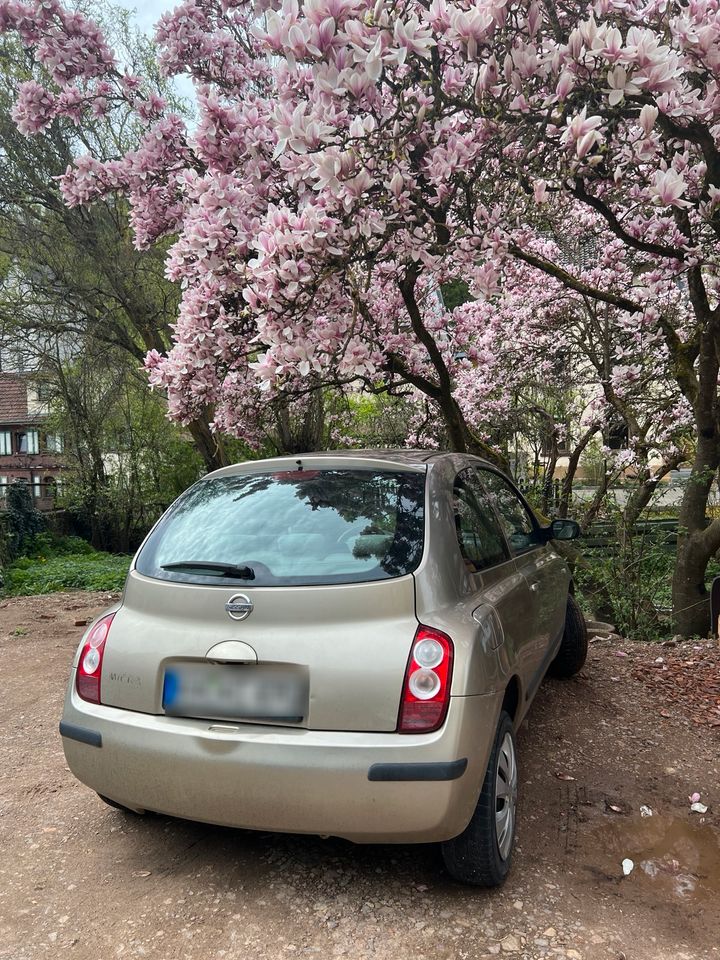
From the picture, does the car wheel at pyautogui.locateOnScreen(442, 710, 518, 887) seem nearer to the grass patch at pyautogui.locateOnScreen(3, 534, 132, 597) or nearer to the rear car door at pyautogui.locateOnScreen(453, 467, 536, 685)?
the rear car door at pyautogui.locateOnScreen(453, 467, 536, 685)

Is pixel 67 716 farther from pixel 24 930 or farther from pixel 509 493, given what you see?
pixel 509 493

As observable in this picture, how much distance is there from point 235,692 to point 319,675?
1.07 ft

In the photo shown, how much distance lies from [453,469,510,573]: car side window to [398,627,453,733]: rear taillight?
0.57 meters

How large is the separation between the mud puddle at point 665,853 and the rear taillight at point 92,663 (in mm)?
2140

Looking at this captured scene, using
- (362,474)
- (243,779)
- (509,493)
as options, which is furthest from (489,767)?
(509,493)

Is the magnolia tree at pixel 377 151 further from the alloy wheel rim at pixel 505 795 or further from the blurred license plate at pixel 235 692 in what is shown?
the alloy wheel rim at pixel 505 795

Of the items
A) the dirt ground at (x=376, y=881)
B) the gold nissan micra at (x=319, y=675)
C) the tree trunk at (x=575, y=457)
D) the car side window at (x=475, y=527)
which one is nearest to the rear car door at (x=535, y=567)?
the car side window at (x=475, y=527)

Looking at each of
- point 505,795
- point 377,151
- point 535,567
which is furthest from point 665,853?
point 377,151

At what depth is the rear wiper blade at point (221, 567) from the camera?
280cm

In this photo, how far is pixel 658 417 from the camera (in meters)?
10.8

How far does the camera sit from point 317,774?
96.2 inches

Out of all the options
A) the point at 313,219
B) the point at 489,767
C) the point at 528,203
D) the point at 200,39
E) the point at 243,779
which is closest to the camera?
the point at 243,779

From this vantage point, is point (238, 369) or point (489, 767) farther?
point (238, 369)

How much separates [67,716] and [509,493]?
2716mm
